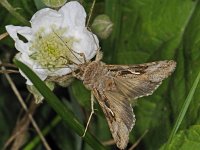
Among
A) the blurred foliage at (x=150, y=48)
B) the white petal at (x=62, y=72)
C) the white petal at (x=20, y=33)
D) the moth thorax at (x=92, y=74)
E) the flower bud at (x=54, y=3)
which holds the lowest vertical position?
the blurred foliage at (x=150, y=48)

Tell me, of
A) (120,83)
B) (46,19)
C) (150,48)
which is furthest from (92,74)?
(150,48)

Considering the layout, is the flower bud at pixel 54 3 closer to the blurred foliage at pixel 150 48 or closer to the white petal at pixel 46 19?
the white petal at pixel 46 19

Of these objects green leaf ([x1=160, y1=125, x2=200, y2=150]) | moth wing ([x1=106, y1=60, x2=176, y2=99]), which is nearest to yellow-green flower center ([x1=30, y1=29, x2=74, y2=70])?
moth wing ([x1=106, y1=60, x2=176, y2=99])

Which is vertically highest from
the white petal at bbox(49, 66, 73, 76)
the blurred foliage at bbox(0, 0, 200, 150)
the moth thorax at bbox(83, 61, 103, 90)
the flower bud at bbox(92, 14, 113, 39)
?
the flower bud at bbox(92, 14, 113, 39)

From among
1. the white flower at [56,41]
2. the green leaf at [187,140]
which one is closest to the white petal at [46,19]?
the white flower at [56,41]

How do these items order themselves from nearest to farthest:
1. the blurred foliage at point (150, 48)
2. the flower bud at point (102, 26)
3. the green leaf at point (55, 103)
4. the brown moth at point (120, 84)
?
the green leaf at point (55, 103)
the brown moth at point (120, 84)
the flower bud at point (102, 26)
the blurred foliage at point (150, 48)

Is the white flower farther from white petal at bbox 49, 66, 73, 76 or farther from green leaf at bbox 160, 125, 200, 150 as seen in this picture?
green leaf at bbox 160, 125, 200, 150

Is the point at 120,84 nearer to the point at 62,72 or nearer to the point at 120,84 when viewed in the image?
the point at 120,84
